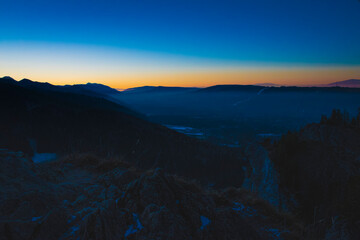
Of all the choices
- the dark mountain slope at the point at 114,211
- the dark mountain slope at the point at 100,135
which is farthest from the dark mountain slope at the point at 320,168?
the dark mountain slope at the point at 100,135

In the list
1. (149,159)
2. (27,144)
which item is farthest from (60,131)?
(149,159)

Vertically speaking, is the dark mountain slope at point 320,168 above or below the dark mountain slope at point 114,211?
below

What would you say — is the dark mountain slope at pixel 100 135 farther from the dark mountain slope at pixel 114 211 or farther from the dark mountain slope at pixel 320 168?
the dark mountain slope at pixel 114 211

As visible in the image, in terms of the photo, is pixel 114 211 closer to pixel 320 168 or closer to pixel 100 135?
pixel 320 168

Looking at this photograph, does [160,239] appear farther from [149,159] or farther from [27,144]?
[27,144]

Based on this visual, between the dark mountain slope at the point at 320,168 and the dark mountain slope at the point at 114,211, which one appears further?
the dark mountain slope at the point at 320,168

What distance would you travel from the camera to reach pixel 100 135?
72.9 m

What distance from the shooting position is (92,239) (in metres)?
3.42

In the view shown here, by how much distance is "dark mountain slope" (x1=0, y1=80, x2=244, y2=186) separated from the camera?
219 feet

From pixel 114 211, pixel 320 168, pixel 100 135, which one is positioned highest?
pixel 114 211

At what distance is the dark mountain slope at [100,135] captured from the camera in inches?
2633

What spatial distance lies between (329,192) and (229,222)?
74.5 ft

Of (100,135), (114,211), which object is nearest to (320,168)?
(114,211)

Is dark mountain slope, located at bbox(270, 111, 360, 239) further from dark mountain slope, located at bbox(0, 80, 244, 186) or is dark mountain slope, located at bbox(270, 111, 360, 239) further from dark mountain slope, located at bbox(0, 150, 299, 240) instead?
dark mountain slope, located at bbox(0, 80, 244, 186)
